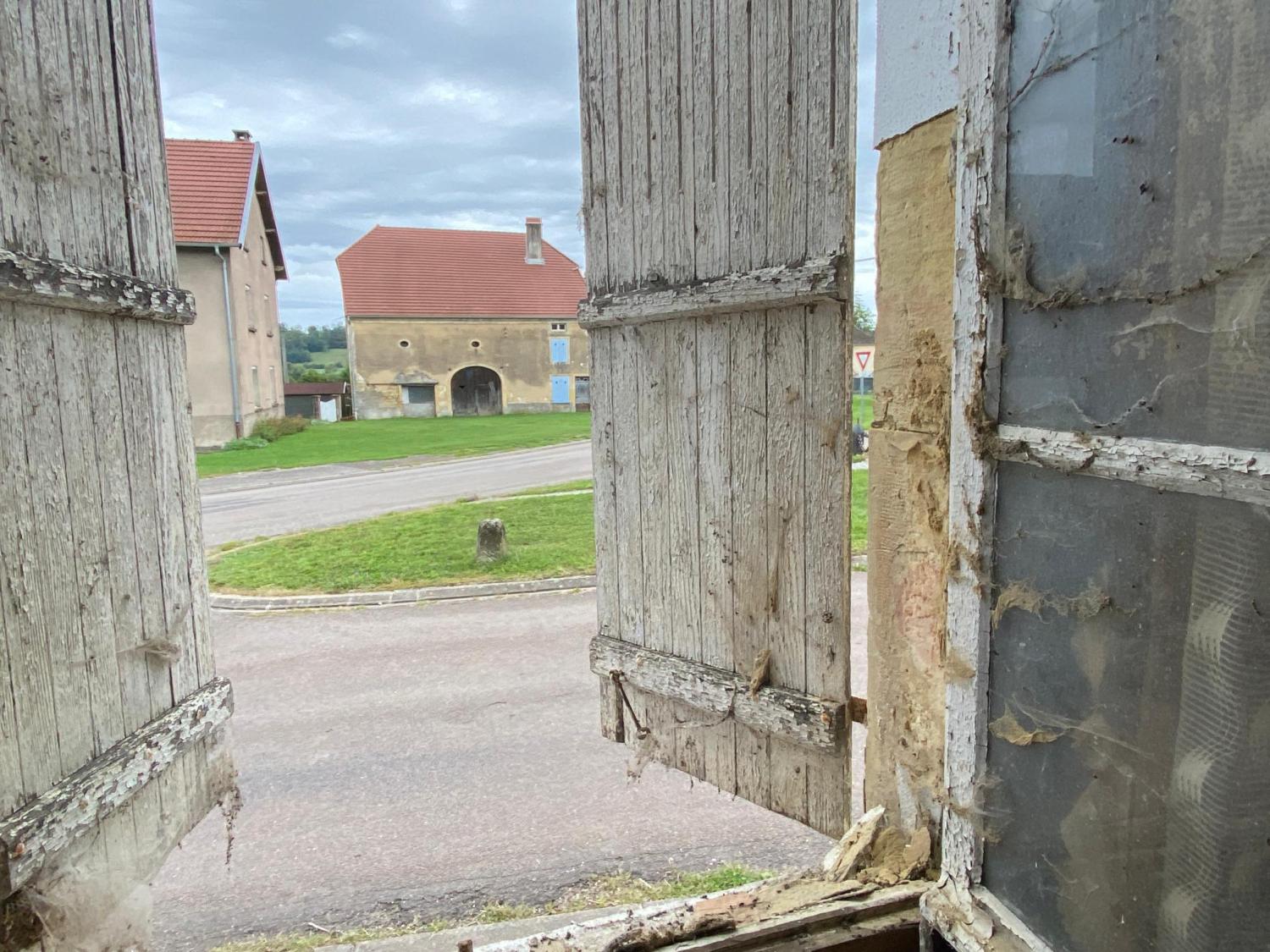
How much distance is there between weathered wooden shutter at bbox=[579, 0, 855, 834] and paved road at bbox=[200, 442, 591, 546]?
8.93 meters

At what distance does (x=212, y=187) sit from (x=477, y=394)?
13.4 meters

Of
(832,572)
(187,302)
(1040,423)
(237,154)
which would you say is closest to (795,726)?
(832,572)

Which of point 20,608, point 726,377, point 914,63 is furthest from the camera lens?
point 726,377

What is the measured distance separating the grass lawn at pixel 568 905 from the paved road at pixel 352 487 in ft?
25.2

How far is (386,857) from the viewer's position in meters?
3.54

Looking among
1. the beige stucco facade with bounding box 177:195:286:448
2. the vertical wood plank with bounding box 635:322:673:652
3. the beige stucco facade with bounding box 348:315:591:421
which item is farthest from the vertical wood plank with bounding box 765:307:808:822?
the beige stucco facade with bounding box 348:315:591:421

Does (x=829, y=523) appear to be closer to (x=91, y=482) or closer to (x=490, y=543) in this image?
(x=91, y=482)

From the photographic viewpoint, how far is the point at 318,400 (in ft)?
108

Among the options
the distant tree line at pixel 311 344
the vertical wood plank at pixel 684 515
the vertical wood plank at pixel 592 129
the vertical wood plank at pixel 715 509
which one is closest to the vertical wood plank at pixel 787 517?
the vertical wood plank at pixel 715 509

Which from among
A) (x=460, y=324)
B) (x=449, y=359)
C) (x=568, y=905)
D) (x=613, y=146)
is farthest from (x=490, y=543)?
(x=460, y=324)

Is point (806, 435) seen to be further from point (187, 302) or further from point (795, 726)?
point (187, 302)

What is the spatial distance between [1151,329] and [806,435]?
2.98 ft

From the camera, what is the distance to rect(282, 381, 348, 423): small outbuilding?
105 ft

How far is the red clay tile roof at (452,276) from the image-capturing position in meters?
30.0
